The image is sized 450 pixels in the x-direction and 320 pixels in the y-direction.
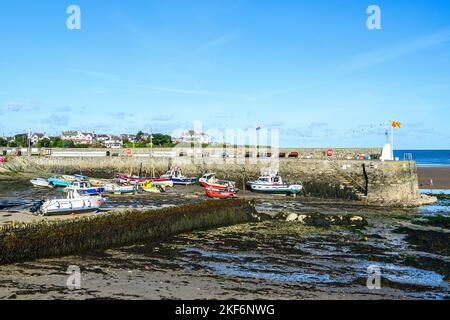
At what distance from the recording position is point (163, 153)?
61219mm

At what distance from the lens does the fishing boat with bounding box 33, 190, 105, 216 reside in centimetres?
2267

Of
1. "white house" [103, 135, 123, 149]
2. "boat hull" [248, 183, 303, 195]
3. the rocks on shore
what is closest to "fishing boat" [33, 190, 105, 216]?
the rocks on shore

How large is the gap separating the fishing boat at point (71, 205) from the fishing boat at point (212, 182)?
16600 mm

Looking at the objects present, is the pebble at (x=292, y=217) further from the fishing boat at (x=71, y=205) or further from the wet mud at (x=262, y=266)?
the fishing boat at (x=71, y=205)

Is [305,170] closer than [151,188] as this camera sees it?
No

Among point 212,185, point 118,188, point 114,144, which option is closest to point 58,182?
point 118,188

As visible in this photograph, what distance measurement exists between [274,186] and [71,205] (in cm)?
2184

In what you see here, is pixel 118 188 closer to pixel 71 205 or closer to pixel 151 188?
pixel 151 188

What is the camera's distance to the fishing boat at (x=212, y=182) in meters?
41.0

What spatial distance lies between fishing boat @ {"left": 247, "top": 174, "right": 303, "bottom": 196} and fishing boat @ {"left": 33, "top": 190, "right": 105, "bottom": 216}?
19.8 meters

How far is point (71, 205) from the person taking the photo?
23.3 meters

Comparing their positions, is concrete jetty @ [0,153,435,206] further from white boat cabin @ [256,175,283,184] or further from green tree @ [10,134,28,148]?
green tree @ [10,134,28,148]
